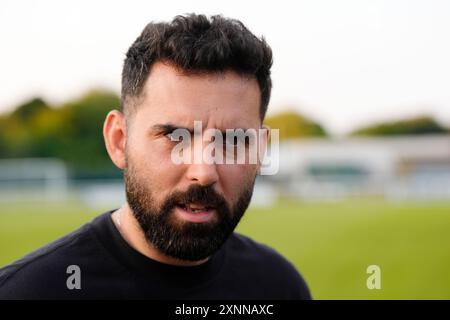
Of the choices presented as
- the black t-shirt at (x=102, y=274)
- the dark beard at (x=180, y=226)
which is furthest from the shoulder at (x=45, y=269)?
the dark beard at (x=180, y=226)

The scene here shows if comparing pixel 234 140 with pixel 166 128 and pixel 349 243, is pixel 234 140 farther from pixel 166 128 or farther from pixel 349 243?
pixel 349 243

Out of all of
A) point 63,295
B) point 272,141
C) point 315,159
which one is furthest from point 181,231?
point 315,159

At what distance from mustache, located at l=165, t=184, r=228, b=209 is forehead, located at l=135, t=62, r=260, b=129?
0.23 metres

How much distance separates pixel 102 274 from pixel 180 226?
1.16 ft

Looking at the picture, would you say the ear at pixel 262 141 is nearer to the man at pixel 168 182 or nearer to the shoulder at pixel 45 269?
the man at pixel 168 182

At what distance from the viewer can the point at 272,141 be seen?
264 cm

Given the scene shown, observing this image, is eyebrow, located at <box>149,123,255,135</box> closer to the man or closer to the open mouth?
the man

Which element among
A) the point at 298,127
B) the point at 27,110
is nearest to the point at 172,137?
the point at 27,110

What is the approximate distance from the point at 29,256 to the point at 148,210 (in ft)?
1.59

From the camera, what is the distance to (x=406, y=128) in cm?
4838

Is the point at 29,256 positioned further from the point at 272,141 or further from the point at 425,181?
the point at 425,181

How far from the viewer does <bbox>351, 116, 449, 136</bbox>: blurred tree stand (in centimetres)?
4603

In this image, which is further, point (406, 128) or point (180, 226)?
point (406, 128)
